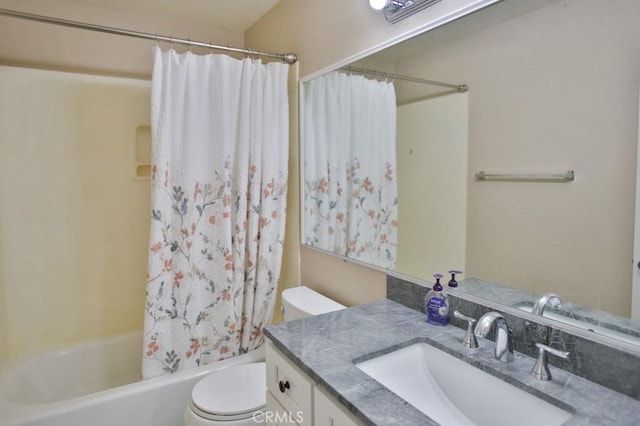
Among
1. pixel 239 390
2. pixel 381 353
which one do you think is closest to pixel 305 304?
pixel 239 390

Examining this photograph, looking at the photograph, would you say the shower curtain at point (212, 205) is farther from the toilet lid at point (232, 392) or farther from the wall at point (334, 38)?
the toilet lid at point (232, 392)

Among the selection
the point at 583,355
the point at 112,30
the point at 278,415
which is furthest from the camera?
the point at 112,30

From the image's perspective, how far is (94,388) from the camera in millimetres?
2297

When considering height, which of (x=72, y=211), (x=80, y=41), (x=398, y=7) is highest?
(x=80, y=41)

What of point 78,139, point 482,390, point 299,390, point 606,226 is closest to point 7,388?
point 78,139

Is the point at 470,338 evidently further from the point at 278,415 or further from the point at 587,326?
the point at 278,415

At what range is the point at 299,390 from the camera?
42.1 inches

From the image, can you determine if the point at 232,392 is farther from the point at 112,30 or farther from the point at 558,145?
the point at 112,30

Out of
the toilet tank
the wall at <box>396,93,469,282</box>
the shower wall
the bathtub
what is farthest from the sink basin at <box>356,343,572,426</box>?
Answer: the shower wall

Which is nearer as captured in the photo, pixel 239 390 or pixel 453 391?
pixel 453 391

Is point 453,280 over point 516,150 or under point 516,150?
under

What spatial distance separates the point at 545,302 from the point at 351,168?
1051 millimetres

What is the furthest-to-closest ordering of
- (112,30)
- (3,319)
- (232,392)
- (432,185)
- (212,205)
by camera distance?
(3,319), (212,205), (112,30), (232,392), (432,185)

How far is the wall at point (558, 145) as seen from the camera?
90cm
